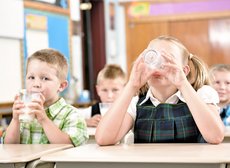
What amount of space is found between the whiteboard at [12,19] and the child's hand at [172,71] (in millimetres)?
2951

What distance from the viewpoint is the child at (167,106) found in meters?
2.14

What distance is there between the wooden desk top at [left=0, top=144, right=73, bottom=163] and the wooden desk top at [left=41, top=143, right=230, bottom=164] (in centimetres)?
8

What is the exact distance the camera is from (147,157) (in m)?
1.80

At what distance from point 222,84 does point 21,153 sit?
2112 millimetres

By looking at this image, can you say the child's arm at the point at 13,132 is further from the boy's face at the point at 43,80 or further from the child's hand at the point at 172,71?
the child's hand at the point at 172,71

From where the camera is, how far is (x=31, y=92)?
239cm

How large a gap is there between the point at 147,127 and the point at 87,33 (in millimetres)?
5436

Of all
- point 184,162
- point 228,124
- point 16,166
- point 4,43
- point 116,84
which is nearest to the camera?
point 184,162

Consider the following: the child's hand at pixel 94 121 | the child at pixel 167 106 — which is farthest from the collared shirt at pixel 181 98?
the child's hand at pixel 94 121

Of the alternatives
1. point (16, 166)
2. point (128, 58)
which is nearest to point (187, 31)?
point (128, 58)

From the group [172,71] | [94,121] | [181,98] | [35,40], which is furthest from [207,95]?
[35,40]

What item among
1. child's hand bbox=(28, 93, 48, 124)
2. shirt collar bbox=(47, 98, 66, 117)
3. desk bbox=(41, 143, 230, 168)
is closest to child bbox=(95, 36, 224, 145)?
desk bbox=(41, 143, 230, 168)

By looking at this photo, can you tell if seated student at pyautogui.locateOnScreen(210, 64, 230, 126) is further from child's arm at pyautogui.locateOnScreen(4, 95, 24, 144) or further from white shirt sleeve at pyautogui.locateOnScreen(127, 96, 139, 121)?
child's arm at pyautogui.locateOnScreen(4, 95, 24, 144)

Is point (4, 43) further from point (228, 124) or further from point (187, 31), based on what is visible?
point (187, 31)
